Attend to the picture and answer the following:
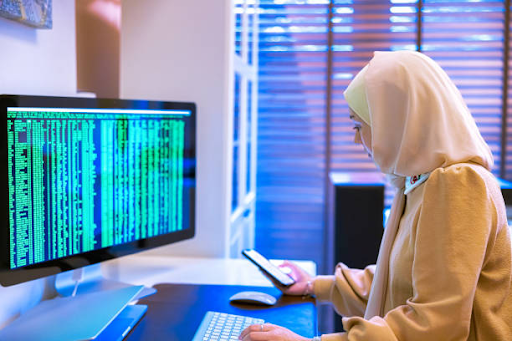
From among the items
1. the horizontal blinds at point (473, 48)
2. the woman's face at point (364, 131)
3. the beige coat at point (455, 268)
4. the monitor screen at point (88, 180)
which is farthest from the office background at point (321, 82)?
the beige coat at point (455, 268)

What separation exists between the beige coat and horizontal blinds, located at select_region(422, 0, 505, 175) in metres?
2.49

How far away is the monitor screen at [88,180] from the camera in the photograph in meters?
1.03

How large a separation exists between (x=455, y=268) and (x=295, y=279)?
0.59m

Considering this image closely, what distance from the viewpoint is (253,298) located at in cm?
132

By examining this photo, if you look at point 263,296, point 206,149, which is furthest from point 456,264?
point 206,149

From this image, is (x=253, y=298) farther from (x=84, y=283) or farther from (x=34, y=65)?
(x=34, y=65)

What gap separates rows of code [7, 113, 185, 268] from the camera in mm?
1043

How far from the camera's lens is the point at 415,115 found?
0.97m

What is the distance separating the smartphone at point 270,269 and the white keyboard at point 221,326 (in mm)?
213

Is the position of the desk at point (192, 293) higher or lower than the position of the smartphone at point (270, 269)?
lower

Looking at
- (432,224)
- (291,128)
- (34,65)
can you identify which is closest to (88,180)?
(34,65)

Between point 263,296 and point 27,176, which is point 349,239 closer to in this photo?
point 263,296

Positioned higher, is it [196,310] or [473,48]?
[473,48]

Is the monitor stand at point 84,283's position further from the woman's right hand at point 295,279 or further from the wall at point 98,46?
the wall at point 98,46
